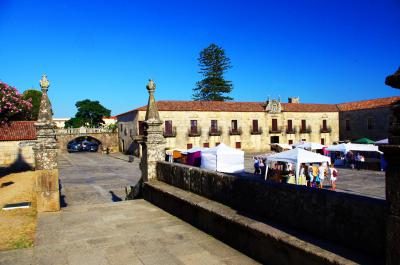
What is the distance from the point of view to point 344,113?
43.8 meters

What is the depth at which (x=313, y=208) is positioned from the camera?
346cm

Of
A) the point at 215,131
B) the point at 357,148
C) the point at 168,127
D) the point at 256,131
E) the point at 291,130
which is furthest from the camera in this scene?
the point at 291,130

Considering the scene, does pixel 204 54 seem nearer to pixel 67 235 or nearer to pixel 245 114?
pixel 245 114

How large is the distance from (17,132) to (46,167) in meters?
24.0

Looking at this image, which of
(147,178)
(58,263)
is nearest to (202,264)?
(58,263)

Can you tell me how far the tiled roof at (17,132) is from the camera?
26.5m

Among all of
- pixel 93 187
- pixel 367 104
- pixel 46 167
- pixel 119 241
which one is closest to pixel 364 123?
pixel 367 104

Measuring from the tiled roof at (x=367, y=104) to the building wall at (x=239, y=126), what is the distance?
6.23ft

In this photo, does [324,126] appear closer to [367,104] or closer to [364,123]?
[364,123]

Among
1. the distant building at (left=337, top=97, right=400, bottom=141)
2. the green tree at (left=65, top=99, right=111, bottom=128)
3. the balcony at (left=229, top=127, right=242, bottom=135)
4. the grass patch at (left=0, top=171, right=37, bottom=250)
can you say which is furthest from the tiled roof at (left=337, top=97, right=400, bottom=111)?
the green tree at (left=65, top=99, right=111, bottom=128)

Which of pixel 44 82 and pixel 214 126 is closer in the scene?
pixel 44 82

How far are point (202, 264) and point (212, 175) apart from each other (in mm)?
2013

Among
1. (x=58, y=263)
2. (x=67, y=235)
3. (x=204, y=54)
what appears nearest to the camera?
(x=58, y=263)

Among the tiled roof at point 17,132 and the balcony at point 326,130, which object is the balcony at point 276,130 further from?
the tiled roof at point 17,132
